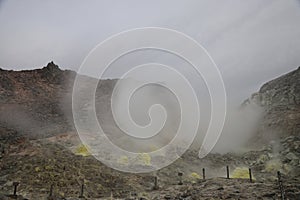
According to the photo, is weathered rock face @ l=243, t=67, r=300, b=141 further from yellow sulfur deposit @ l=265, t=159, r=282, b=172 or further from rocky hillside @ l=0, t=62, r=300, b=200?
yellow sulfur deposit @ l=265, t=159, r=282, b=172

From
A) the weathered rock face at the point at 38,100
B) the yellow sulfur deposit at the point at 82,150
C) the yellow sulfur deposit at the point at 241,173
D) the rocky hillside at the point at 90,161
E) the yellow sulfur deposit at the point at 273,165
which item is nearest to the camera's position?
the rocky hillside at the point at 90,161

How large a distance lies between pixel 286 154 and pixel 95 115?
3093 centimetres

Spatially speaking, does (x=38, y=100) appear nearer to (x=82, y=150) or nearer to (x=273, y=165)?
(x=82, y=150)

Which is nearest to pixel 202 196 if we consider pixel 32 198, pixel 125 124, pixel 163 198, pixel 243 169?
pixel 163 198

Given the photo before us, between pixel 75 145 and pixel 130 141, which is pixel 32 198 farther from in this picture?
pixel 130 141

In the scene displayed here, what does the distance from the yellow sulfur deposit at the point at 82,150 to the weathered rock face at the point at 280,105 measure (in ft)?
100

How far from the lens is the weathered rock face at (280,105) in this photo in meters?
49.6

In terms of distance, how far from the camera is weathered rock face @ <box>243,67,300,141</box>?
4959cm

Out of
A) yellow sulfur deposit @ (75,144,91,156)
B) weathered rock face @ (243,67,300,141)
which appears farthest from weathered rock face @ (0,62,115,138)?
weathered rock face @ (243,67,300,141)

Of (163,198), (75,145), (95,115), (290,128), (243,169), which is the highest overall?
(95,115)

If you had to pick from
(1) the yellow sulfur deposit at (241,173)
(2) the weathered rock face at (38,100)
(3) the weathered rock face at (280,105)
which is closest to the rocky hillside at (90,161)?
(1) the yellow sulfur deposit at (241,173)

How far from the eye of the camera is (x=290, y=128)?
4781 centimetres

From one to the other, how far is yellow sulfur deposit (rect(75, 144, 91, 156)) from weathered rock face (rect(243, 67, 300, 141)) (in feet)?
100

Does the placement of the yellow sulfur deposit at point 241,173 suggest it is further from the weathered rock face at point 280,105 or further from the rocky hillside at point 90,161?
the weathered rock face at point 280,105
